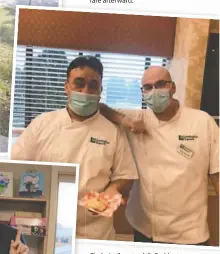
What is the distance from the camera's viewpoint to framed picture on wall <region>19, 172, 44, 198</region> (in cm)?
84

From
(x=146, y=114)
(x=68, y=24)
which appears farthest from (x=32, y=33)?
(x=146, y=114)

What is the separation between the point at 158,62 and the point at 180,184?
0.27m

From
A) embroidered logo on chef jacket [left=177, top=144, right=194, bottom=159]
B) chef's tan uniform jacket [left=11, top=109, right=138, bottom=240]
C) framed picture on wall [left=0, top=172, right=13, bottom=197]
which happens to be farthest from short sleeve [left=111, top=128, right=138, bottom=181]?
framed picture on wall [left=0, top=172, right=13, bottom=197]

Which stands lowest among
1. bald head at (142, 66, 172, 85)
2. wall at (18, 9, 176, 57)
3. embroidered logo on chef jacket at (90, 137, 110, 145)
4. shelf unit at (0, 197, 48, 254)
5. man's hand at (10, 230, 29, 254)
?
man's hand at (10, 230, 29, 254)

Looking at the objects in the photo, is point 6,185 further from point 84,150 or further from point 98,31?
point 98,31

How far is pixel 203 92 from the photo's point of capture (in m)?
0.84

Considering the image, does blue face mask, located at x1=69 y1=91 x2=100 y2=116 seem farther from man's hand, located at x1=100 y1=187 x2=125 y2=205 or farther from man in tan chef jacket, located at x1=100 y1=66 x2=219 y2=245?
man's hand, located at x1=100 y1=187 x2=125 y2=205

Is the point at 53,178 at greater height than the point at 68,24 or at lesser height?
lesser

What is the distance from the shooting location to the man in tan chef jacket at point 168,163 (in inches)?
33.2

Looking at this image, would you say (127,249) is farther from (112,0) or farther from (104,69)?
(112,0)

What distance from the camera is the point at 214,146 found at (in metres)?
0.85

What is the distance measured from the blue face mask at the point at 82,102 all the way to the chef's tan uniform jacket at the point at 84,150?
2 cm

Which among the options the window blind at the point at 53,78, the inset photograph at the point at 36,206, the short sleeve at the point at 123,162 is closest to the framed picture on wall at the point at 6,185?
the inset photograph at the point at 36,206

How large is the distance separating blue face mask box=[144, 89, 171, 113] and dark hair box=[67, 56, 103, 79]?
115mm
